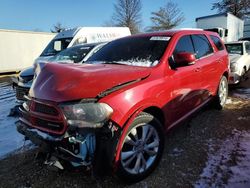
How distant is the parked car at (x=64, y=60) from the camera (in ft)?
21.4

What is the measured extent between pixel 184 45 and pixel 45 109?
257 centimetres

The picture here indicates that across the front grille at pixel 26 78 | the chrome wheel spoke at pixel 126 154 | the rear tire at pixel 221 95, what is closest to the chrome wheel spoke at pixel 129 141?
the chrome wheel spoke at pixel 126 154

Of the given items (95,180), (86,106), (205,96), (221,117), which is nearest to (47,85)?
(86,106)

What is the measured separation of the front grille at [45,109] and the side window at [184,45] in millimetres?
2100

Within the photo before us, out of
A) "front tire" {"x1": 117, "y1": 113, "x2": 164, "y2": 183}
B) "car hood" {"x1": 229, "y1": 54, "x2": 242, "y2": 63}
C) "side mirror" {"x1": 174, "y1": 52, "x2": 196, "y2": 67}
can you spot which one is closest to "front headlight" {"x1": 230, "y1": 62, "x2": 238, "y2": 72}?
"car hood" {"x1": 229, "y1": 54, "x2": 242, "y2": 63}

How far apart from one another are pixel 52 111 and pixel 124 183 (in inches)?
46.6

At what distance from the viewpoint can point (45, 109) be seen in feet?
9.76

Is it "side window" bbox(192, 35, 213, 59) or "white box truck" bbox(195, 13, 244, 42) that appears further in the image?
"white box truck" bbox(195, 13, 244, 42)

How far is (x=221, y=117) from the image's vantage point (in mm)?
5562

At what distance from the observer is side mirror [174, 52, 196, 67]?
3.83 metres

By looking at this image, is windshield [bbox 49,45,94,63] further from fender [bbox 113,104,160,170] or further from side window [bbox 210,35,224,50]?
fender [bbox 113,104,160,170]

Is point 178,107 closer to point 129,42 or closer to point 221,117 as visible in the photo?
point 129,42

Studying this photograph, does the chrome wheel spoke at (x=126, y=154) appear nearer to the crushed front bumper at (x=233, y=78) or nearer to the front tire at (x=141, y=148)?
the front tire at (x=141, y=148)

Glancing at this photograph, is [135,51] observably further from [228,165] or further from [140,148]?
[228,165]
